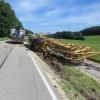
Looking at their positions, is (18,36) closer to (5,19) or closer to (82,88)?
(5,19)

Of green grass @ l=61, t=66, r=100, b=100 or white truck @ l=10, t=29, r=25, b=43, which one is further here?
white truck @ l=10, t=29, r=25, b=43

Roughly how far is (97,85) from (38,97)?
12.3 feet

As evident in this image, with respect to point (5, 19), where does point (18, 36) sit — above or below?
below

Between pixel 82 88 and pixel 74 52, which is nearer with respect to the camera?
pixel 82 88

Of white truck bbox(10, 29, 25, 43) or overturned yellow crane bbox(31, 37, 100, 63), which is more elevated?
overturned yellow crane bbox(31, 37, 100, 63)

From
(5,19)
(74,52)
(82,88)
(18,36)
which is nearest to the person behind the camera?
(82,88)

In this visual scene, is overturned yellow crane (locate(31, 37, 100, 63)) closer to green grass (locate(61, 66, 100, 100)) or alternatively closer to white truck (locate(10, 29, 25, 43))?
green grass (locate(61, 66, 100, 100))

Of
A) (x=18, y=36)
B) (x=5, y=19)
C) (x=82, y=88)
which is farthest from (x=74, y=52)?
(x=5, y=19)

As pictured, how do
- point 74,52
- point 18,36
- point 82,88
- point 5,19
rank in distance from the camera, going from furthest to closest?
point 5,19 < point 18,36 < point 74,52 < point 82,88

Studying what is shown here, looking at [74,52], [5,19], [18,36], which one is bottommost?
[18,36]

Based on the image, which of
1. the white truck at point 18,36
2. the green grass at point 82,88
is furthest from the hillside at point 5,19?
the green grass at point 82,88

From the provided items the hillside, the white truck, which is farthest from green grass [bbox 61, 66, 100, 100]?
the hillside

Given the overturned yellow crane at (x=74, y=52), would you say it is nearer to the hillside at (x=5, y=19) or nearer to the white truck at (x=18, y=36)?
the white truck at (x=18, y=36)

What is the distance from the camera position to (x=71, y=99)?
11.1m
